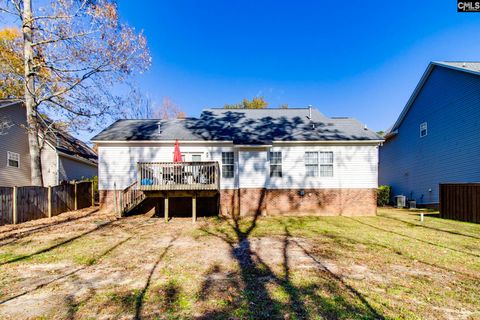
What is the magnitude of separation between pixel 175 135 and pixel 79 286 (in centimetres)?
975

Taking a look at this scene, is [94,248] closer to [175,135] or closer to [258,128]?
[175,135]

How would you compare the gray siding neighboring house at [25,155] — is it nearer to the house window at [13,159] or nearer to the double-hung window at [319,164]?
the house window at [13,159]

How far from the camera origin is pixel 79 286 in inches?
190

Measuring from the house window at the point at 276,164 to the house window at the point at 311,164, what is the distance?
148 cm

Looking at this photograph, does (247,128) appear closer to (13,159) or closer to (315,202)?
(315,202)

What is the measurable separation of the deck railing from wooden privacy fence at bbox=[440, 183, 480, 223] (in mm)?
12034

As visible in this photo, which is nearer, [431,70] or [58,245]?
[58,245]

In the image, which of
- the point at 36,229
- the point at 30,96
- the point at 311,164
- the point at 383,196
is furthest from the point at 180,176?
the point at 383,196

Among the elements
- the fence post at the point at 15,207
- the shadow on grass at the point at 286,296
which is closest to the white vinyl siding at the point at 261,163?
the fence post at the point at 15,207

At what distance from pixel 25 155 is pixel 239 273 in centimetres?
1927

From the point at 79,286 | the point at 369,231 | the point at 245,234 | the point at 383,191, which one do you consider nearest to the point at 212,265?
the point at 79,286

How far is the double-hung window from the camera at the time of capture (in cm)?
1365

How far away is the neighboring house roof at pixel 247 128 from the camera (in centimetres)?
1354

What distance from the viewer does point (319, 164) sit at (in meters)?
13.7
